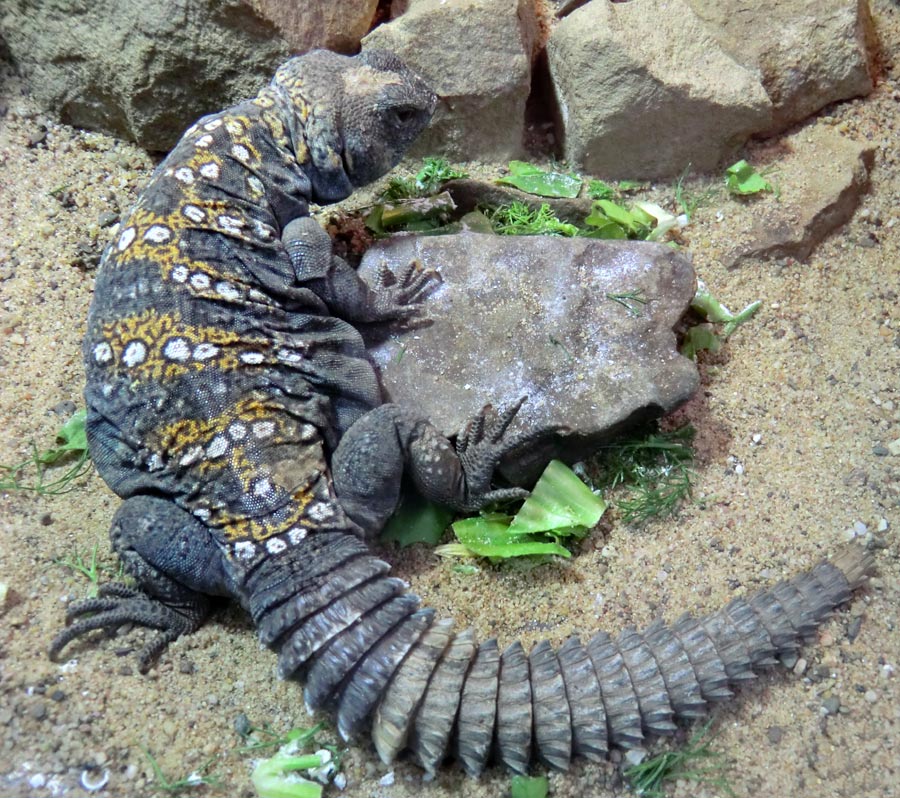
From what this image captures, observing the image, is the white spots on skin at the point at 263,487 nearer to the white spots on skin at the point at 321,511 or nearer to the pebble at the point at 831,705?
the white spots on skin at the point at 321,511

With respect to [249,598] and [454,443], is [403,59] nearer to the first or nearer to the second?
[454,443]

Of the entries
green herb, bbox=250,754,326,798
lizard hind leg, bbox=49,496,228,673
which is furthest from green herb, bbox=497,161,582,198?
green herb, bbox=250,754,326,798

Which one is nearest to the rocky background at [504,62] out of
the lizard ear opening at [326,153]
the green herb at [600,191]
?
the green herb at [600,191]

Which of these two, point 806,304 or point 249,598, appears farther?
point 806,304

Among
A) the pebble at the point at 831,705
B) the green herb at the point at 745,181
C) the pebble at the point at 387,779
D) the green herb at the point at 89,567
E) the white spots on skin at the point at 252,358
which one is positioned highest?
the white spots on skin at the point at 252,358

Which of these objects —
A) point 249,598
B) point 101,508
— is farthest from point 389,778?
point 101,508
